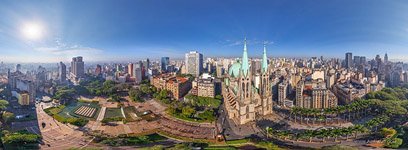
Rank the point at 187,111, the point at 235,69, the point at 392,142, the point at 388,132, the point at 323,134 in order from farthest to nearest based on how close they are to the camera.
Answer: the point at 235,69 < the point at 323,134 < the point at 388,132 < the point at 187,111 < the point at 392,142

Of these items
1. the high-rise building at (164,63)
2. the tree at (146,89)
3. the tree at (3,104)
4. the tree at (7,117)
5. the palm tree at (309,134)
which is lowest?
the palm tree at (309,134)

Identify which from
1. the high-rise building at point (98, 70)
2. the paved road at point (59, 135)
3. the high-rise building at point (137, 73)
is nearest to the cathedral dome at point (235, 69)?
the high-rise building at point (137, 73)

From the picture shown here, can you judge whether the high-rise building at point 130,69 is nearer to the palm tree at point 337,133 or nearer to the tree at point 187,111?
the tree at point 187,111

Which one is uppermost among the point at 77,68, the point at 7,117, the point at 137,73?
the point at 77,68

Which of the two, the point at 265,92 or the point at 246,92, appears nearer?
the point at 246,92

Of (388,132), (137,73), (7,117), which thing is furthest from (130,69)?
(388,132)

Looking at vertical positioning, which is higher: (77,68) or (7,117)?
(77,68)

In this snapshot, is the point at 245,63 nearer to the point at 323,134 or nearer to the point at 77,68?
the point at 323,134
